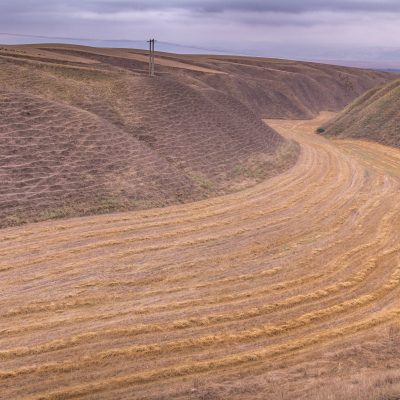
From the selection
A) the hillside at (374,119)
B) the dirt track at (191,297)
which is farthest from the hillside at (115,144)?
the hillside at (374,119)

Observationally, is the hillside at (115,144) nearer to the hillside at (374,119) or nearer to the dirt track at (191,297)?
the dirt track at (191,297)

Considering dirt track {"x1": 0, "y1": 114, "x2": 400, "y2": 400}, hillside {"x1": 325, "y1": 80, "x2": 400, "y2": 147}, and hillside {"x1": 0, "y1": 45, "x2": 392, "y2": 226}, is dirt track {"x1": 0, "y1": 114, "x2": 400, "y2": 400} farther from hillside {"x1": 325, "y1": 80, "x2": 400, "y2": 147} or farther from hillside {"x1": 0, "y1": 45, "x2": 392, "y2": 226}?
hillside {"x1": 325, "y1": 80, "x2": 400, "y2": 147}

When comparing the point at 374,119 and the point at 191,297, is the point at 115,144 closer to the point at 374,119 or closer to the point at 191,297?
the point at 191,297

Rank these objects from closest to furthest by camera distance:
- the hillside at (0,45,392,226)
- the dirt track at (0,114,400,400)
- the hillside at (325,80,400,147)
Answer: the dirt track at (0,114,400,400) < the hillside at (0,45,392,226) < the hillside at (325,80,400,147)

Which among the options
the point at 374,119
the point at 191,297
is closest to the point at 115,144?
the point at 191,297

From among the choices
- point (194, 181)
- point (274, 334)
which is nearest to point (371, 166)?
point (194, 181)

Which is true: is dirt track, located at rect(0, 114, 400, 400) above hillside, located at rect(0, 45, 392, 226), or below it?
below

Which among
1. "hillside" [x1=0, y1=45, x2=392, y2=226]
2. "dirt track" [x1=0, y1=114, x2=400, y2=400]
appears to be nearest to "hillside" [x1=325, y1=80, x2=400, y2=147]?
"hillside" [x1=0, y1=45, x2=392, y2=226]
